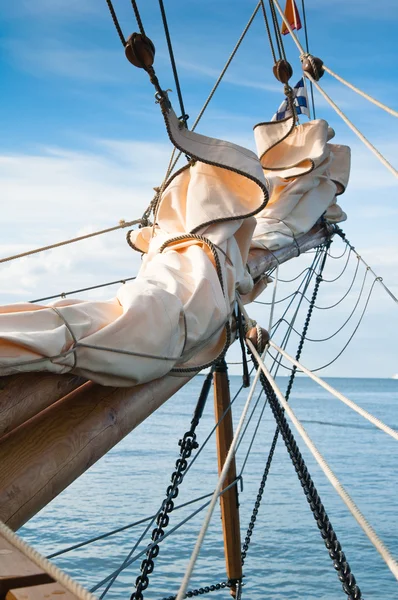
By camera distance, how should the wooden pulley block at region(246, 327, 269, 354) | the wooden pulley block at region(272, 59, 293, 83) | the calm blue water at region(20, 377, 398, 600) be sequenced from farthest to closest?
the calm blue water at region(20, 377, 398, 600)
the wooden pulley block at region(272, 59, 293, 83)
the wooden pulley block at region(246, 327, 269, 354)

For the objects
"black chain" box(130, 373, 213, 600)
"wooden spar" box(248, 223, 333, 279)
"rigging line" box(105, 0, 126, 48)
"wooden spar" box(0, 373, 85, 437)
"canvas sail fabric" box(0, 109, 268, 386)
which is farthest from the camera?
"wooden spar" box(248, 223, 333, 279)

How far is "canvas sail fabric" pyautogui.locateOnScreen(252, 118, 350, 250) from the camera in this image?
649 cm

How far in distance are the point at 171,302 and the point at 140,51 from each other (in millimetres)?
1136

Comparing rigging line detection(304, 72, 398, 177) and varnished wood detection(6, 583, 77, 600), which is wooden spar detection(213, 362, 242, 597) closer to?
rigging line detection(304, 72, 398, 177)

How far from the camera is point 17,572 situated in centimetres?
162

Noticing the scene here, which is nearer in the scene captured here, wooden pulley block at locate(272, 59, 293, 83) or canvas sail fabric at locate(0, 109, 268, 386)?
canvas sail fabric at locate(0, 109, 268, 386)

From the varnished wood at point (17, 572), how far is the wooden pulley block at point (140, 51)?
95.9 inches

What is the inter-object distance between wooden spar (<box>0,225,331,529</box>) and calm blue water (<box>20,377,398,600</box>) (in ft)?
26.0

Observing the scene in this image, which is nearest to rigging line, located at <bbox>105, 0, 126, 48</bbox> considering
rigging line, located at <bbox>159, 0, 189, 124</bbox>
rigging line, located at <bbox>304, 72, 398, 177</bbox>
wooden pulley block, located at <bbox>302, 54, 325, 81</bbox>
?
rigging line, located at <bbox>159, 0, 189, 124</bbox>

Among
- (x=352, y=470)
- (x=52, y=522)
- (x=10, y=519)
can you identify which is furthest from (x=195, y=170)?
(x=352, y=470)

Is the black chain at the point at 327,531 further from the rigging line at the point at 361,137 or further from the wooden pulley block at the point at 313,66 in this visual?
the wooden pulley block at the point at 313,66

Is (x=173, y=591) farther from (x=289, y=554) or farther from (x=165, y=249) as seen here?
(x=165, y=249)

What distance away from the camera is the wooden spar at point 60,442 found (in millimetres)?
2555

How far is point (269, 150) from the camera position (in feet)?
22.6
